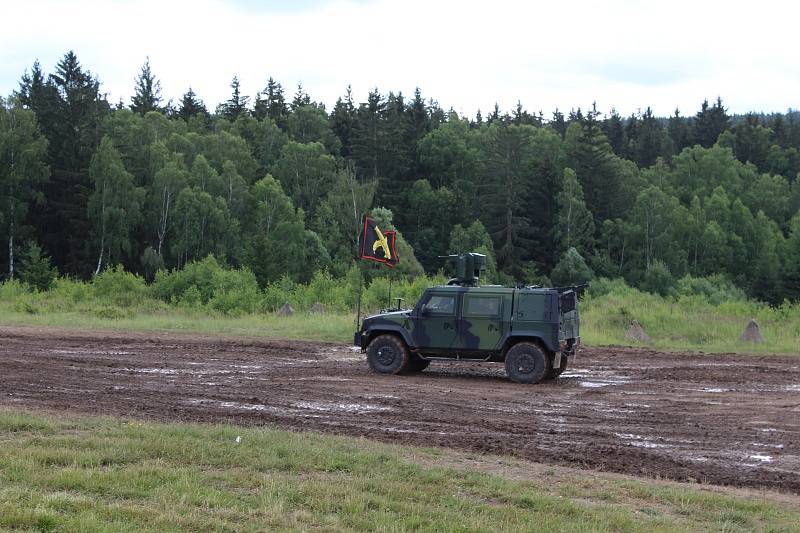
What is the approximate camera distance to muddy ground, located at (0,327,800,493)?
12.0 m

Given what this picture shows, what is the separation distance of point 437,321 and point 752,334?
11.4m

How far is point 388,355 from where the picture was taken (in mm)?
19453

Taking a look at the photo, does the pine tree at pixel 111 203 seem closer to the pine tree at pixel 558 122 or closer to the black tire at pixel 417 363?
the black tire at pixel 417 363

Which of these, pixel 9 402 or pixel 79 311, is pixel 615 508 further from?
pixel 79 311

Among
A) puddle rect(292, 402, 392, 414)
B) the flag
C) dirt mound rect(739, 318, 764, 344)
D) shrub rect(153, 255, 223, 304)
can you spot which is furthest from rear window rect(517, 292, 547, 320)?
shrub rect(153, 255, 223, 304)

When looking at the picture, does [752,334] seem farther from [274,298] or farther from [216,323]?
[274,298]

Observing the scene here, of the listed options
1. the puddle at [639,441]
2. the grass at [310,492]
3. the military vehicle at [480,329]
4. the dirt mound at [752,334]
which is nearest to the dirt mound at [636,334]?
the dirt mound at [752,334]

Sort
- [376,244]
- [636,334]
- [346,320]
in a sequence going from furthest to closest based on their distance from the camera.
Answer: [346,320] → [636,334] → [376,244]

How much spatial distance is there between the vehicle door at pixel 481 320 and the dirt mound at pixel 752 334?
34.6ft

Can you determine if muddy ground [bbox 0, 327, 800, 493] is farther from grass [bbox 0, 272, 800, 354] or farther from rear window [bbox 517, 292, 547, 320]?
grass [bbox 0, 272, 800, 354]

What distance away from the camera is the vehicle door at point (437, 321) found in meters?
18.9

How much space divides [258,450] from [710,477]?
4830 millimetres

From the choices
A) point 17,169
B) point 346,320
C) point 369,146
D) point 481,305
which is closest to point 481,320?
point 481,305

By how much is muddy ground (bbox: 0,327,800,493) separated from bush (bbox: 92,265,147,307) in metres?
16.0
